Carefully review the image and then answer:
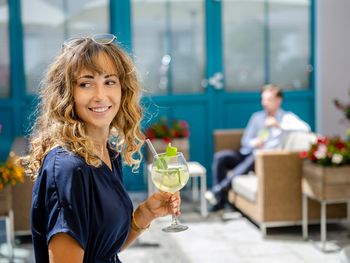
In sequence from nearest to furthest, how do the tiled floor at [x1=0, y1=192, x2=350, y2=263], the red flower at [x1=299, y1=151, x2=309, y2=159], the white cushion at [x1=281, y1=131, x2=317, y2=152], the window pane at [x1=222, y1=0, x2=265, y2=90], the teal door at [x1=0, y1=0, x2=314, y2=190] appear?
the tiled floor at [x1=0, y1=192, x2=350, y2=263], the red flower at [x1=299, y1=151, x2=309, y2=159], the white cushion at [x1=281, y1=131, x2=317, y2=152], the teal door at [x1=0, y1=0, x2=314, y2=190], the window pane at [x1=222, y1=0, x2=265, y2=90]

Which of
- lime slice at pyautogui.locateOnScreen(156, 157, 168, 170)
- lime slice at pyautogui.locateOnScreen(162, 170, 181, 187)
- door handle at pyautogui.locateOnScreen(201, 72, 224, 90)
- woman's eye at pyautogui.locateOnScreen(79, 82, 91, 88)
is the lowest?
lime slice at pyautogui.locateOnScreen(162, 170, 181, 187)

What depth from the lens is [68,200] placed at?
1.33 metres

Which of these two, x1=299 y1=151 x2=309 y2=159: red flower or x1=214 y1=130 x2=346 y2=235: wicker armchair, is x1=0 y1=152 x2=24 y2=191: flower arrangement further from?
x1=299 y1=151 x2=309 y2=159: red flower

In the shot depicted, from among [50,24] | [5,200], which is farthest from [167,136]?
[5,200]

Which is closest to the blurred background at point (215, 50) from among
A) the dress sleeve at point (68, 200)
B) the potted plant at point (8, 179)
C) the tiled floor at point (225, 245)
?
the tiled floor at point (225, 245)

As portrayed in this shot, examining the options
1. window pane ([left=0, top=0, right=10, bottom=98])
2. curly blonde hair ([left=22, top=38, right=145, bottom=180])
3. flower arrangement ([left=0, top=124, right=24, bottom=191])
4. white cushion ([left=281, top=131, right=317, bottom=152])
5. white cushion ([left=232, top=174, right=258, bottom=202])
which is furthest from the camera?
window pane ([left=0, top=0, right=10, bottom=98])

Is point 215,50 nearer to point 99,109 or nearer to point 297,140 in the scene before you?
point 297,140

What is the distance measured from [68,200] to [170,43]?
5.51 meters

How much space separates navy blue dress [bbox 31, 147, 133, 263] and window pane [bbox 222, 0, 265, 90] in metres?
5.42

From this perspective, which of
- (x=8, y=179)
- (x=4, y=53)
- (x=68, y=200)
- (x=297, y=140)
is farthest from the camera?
(x=4, y=53)

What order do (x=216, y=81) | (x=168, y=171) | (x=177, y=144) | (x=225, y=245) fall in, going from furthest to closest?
(x=216, y=81), (x=177, y=144), (x=225, y=245), (x=168, y=171)

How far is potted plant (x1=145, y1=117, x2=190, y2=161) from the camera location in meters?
5.90

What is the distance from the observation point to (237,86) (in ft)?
22.4

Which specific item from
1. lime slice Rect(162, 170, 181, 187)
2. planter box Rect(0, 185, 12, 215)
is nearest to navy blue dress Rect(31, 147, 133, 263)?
lime slice Rect(162, 170, 181, 187)
